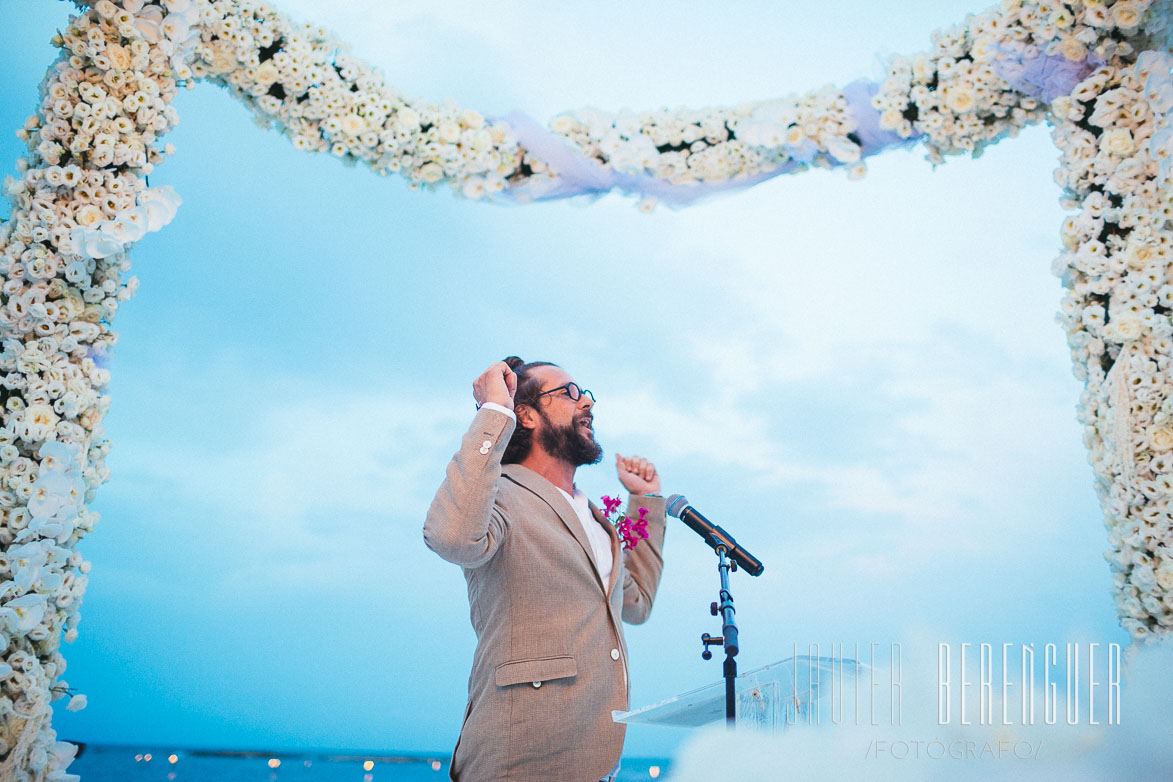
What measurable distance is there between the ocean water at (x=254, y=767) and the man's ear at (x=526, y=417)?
2626 millimetres

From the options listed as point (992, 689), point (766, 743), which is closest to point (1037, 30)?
point (992, 689)

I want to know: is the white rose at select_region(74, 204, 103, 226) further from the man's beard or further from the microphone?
the microphone

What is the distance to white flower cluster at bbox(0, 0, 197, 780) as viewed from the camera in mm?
2041

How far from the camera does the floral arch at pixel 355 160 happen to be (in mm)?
2119

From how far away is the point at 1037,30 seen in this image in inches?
99.3

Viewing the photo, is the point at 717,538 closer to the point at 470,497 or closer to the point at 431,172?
the point at 470,497

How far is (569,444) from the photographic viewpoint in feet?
7.91

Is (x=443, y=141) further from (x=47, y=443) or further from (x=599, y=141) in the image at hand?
(x=47, y=443)

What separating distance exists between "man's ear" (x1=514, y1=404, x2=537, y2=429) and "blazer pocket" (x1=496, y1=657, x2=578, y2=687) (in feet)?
2.44

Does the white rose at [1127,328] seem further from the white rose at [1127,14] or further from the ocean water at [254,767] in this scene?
the ocean water at [254,767]

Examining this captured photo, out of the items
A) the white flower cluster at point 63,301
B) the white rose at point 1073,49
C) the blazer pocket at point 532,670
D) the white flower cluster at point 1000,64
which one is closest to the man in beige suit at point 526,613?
the blazer pocket at point 532,670

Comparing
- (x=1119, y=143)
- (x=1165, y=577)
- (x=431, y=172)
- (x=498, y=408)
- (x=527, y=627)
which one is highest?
(x=431, y=172)

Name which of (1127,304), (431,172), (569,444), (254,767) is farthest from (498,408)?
(254,767)

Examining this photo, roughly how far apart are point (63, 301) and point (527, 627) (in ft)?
4.99
